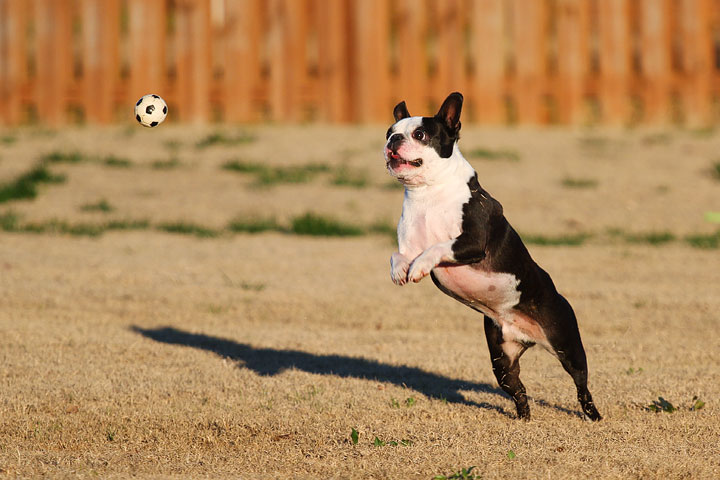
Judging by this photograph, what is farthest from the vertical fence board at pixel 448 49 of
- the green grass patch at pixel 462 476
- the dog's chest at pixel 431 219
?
the green grass patch at pixel 462 476

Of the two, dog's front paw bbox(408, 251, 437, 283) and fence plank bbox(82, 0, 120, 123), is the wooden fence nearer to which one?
fence plank bbox(82, 0, 120, 123)

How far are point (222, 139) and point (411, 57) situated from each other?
2883 millimetres

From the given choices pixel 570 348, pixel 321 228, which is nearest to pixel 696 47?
pixel 321 228

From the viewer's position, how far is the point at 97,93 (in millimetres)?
13648

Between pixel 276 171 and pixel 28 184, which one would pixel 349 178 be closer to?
pixel 276 171

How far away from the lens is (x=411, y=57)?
13484 mm

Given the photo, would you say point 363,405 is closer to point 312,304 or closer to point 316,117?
point 312,304

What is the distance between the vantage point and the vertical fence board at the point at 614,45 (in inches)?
546

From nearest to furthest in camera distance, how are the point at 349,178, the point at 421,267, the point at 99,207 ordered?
the point at 421,267
the point at 99,207
the point at 349,178

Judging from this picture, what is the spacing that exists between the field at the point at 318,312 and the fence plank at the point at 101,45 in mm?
786

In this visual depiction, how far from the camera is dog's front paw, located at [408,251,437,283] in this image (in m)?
4.39

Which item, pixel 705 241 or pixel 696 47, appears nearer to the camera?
pixel 705 241

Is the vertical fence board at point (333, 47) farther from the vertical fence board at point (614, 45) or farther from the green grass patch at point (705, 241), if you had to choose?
the green grass patch at point (705, 241)

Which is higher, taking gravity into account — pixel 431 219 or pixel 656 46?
pixel 656 46
